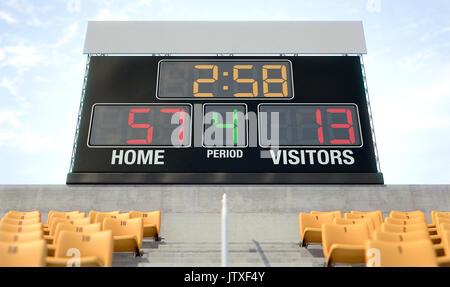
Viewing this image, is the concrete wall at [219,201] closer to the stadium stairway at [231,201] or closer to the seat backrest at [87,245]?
the stadium stairway at [231,201]

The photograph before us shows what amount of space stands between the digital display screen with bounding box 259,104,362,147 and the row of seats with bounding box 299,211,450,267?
6.20ft

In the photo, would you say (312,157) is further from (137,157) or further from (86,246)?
(86,246)

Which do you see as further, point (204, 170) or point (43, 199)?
point (43, 199)

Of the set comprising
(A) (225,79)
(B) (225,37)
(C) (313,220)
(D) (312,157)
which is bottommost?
(C) (313,220)

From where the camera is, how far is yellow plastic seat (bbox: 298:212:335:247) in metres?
5.27

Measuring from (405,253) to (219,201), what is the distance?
4836mm

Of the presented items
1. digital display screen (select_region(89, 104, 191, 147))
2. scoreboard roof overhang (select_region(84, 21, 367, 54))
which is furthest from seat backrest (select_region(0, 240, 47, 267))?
scoreboard roof overhang (select_region(84, 21, 367, 54))

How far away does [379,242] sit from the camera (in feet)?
10.5

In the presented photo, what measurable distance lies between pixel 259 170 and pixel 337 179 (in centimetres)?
154

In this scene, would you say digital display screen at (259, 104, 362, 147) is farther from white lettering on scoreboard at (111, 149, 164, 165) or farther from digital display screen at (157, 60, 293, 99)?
white lettering on scoreboard at (111, 149, 164, 165)

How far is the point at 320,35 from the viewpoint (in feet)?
28.0

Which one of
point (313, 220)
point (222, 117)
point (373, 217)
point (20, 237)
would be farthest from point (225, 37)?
point (20, 237)
